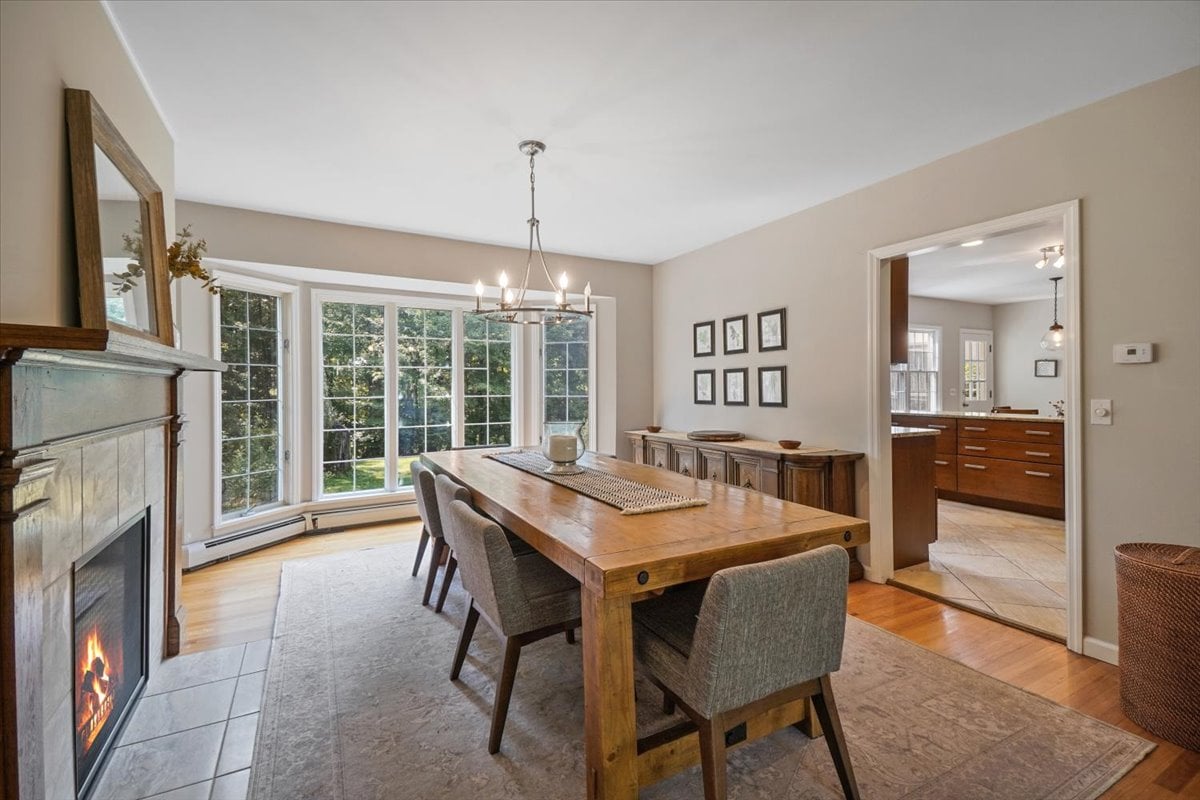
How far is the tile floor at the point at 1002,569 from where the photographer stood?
9.21 ft

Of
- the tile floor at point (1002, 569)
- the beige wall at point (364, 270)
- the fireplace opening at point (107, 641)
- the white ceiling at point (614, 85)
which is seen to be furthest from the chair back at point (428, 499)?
the tile floor at point (1002, 569)

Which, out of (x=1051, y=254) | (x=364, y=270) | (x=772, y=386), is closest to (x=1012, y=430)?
(x=1051, y=254)

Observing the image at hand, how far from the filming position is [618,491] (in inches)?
86.4

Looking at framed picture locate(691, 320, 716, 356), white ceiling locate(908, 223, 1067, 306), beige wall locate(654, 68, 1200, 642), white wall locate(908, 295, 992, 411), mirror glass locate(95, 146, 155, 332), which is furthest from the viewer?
white wall locate(908, 295, 992, 411)

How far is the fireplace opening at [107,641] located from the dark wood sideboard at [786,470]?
297 cm

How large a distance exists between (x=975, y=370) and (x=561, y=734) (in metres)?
8.24

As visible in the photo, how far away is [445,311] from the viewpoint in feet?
16.2

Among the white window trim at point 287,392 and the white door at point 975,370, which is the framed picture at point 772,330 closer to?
the white window trim at point 287,392

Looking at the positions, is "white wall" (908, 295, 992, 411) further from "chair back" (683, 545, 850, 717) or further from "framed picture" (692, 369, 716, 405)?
"chair back" (683, 545, 850, 717)

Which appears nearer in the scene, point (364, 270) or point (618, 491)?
point (618, 491)

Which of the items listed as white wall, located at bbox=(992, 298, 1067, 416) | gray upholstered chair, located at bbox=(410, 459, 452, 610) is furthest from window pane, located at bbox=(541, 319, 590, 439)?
white wall, located at bbox=(992, 298, 1067, 416)

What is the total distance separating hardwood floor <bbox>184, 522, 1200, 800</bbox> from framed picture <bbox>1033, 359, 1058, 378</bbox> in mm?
6222

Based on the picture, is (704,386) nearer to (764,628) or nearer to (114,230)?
(764,628)

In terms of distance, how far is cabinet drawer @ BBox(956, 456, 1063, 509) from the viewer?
4.45 metres
